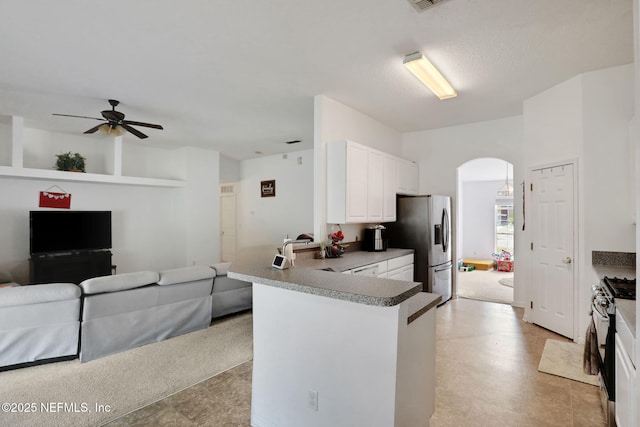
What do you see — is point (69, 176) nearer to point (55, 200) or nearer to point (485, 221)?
point (55, 200)

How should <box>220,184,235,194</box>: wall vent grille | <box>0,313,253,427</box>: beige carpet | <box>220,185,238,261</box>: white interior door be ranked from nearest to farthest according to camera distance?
<box>0,313,253,427</box>: beige carpet < <box>220,185,238,261</box>: white interior door < <box>220,184,235,194</box>: wall vent grille

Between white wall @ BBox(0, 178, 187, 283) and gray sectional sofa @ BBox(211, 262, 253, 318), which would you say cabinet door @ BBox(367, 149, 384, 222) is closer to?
gray sectional sofa @ BBox(211, 262, 253, 318)

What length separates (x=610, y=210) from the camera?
3230 millimetres

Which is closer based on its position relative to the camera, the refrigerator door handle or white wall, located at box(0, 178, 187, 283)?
the refrigerator door handle

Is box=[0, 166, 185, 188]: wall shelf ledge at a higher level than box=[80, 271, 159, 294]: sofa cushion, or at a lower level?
higher

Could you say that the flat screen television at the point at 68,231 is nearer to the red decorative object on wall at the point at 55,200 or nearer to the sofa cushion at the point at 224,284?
the red decorative object on wall at the point at 55,200

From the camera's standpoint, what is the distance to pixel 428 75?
319 centimetres

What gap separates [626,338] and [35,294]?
417cm

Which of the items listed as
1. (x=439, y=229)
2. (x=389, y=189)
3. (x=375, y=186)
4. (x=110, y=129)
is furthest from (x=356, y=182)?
(x=110, y=129)

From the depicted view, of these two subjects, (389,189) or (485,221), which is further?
(485,221)

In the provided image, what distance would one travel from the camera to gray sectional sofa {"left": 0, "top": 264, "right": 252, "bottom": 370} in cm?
278

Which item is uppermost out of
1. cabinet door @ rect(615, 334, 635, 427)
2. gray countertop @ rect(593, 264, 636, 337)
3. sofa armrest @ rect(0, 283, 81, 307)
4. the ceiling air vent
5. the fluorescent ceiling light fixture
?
the ceiling air vent

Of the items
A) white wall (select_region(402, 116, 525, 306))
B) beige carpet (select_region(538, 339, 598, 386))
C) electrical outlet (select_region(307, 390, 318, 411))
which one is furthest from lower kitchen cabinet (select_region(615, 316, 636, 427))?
white wall (select_region(402, 116, 525, 306))

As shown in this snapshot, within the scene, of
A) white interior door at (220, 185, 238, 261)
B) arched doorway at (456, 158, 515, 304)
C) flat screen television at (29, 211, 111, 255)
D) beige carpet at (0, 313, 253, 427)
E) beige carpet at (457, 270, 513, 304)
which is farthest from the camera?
white interior door at (220, 185, 238, 261)
